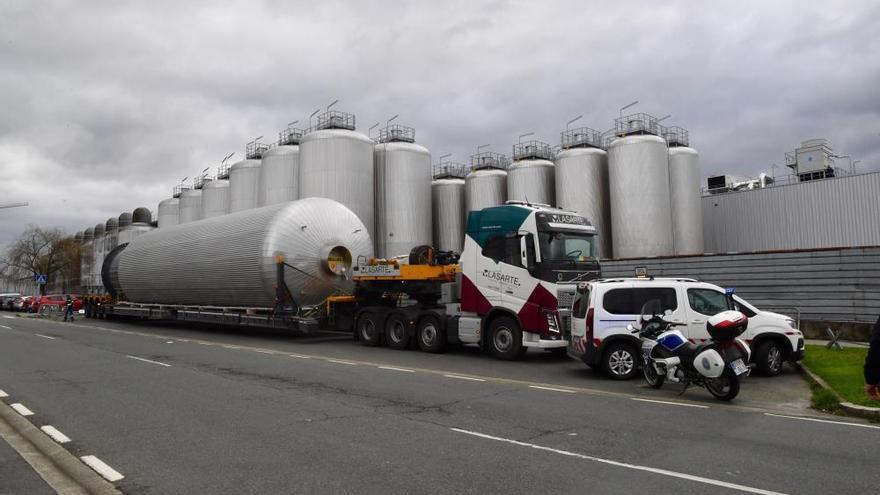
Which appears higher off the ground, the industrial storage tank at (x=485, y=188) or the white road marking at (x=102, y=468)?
the industrial storage tank at (x=485, y=188)

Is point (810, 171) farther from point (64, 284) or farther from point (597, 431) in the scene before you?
point (64, 284)

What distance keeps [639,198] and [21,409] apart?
27.0 m

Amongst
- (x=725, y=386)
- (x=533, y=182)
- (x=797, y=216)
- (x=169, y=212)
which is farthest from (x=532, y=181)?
(x=169, y=212)

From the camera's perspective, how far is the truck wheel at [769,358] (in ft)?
37.2

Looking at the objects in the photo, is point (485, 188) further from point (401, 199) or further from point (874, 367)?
point (874, 367)

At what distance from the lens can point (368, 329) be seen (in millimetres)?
17656

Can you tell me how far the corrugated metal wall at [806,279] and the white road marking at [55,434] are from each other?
57.7 ft

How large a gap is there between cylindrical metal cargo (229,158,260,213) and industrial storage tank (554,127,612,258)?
2025 cm

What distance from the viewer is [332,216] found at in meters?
19.3

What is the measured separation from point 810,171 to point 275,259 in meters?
33.2

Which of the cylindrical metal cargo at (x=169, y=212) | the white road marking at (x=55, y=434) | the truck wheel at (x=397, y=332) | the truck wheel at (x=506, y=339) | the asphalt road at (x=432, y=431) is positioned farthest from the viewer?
the cylindrical metal cargo at (x=169, y=212)

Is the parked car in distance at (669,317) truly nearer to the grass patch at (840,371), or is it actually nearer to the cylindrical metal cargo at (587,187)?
the grass patch at (840,371)

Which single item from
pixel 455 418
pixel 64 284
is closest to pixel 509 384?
pixel 455 418

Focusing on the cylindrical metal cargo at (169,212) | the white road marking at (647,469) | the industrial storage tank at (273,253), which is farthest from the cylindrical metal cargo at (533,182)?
→ the cylindrical metal cargo at (169,212)
